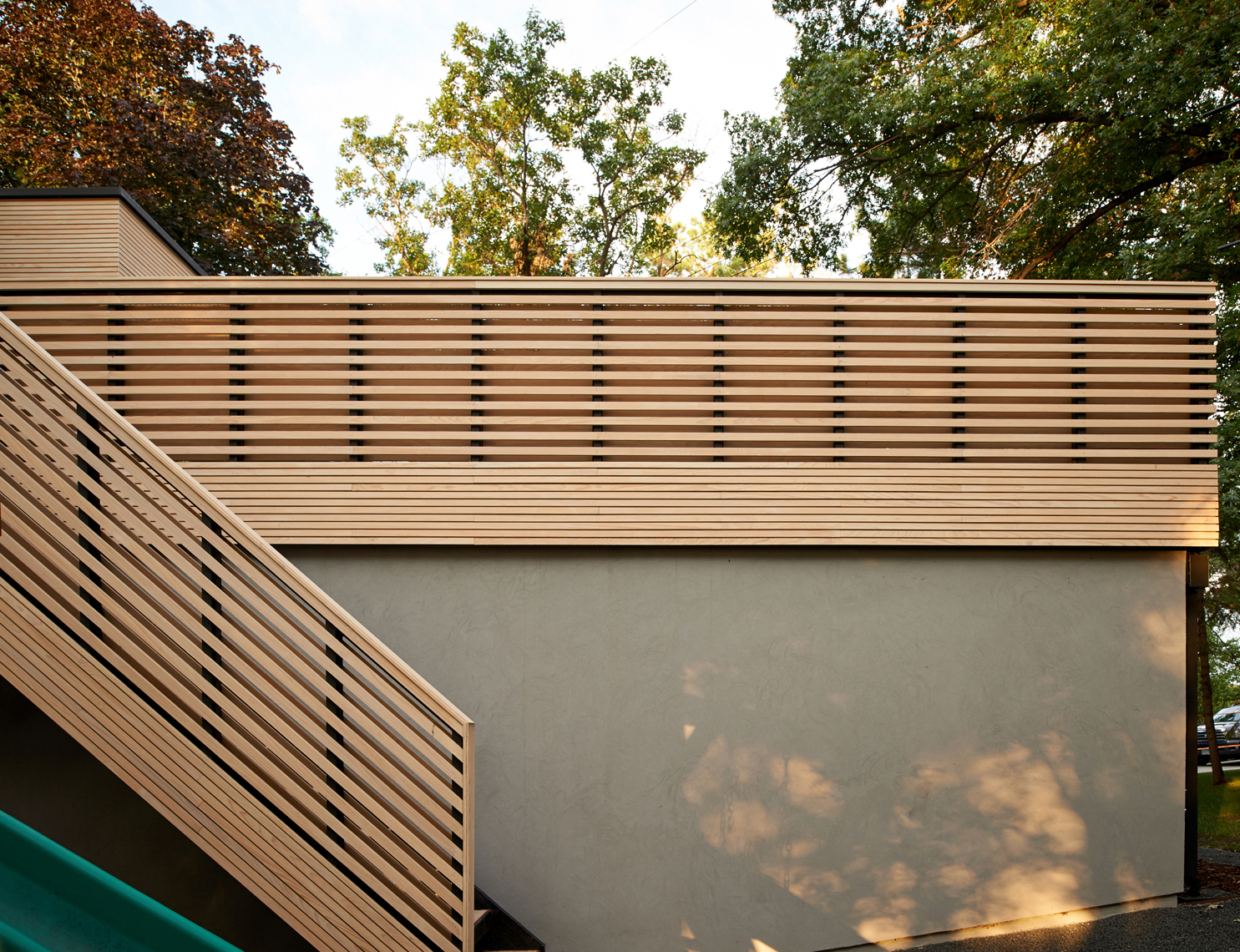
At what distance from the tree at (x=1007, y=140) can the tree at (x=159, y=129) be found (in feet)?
31.0

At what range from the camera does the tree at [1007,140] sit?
796 cm

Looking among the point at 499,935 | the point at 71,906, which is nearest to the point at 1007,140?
the point at 499,935

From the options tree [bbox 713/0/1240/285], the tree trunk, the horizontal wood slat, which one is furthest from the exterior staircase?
the tree trunk

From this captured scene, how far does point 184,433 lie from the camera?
166 inches

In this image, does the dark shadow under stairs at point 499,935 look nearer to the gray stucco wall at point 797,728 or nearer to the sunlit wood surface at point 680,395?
the gray stucco wall at point 797,728

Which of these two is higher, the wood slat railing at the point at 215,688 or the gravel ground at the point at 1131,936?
the wood slat railing at the point at 215,688

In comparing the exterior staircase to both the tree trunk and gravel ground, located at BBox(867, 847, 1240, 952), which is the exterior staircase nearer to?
gravel ground, located at BBox(867, 847, 1240, 952)

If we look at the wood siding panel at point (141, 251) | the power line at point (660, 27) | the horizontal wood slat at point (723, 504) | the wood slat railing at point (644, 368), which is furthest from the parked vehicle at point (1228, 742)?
the wood siding panel at point (141, 251)

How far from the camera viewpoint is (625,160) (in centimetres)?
1780

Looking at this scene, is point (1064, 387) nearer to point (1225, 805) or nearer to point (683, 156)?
point (1225, 805)

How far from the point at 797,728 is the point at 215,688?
308cm

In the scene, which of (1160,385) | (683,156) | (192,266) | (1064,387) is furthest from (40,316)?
(683,156)

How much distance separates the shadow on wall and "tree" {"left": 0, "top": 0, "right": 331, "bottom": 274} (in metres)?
13.4

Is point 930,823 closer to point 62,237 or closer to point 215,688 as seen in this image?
point 215,688
